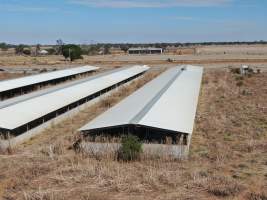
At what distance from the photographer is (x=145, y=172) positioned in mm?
12055

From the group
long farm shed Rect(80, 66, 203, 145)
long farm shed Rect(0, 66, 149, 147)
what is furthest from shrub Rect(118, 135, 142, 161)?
long farm shed Rect(0, 66, 149, 147)

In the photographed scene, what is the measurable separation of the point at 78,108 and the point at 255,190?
52.0 ft

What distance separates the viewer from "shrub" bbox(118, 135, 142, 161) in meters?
13.3

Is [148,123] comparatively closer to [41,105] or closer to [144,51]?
[41,105]

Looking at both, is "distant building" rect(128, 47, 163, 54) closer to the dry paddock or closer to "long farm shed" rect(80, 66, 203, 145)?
"long farm shed" rect(80, 66, 203, 145)

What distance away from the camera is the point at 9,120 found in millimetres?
17000

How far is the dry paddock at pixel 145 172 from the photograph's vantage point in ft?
34.5

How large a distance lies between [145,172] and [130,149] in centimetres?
146

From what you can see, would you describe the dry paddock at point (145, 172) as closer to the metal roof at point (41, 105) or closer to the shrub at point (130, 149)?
the shrub at point (130, 149)

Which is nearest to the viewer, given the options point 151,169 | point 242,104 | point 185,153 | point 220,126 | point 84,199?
point 84,199

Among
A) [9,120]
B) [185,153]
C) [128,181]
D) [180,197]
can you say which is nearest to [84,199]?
[128,181]

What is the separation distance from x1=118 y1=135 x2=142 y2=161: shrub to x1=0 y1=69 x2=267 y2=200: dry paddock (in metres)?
0.30

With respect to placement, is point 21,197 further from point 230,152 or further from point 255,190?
point 230,152

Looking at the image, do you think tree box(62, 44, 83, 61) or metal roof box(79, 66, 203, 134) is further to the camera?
tree box(62, 44, 83, 61)
